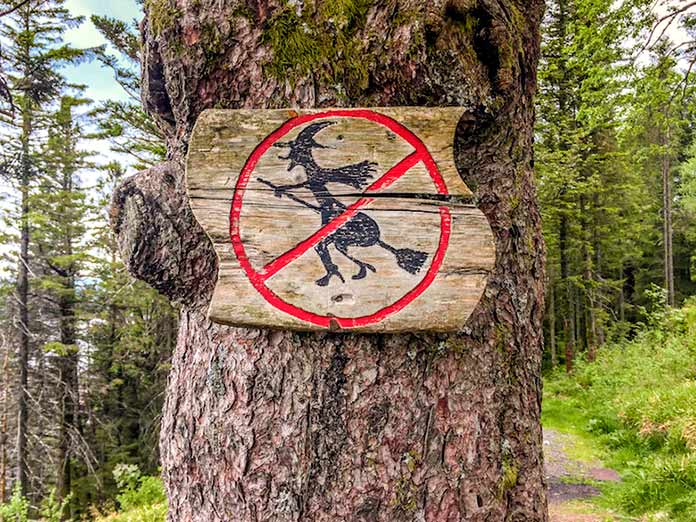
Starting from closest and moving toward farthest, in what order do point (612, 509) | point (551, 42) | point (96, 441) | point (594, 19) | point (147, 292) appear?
point (612, 509)
point (594, 19)
point (551, 42)
point (147, 292)
point (96, 441)

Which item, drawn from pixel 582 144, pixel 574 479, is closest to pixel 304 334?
pixel 574 479

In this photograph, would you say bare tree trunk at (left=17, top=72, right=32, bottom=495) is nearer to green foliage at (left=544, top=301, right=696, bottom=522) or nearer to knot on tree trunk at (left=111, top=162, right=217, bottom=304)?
knot on tree trunk at (left=111, top=162, right=217, bottom=304)

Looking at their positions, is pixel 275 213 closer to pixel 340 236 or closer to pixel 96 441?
pixel 340 236

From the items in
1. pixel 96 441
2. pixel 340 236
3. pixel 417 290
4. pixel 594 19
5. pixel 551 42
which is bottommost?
pixel 96 441

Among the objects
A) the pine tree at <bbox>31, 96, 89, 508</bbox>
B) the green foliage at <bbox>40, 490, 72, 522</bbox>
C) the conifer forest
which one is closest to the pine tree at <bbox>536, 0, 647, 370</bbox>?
the conifer forest

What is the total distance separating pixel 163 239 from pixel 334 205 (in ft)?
1.46

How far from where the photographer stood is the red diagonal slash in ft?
3.28

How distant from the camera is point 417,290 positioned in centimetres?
99

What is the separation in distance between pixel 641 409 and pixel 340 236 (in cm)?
688

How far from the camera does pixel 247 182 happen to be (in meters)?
1.02

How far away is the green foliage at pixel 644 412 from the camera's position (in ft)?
13.8

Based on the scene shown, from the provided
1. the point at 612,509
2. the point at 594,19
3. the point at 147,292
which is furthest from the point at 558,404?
the point at 147,292

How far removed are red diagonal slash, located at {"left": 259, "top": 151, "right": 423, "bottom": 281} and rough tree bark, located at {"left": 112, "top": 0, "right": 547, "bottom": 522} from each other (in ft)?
0.49

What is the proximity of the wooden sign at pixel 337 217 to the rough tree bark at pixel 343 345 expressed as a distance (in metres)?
0.08
